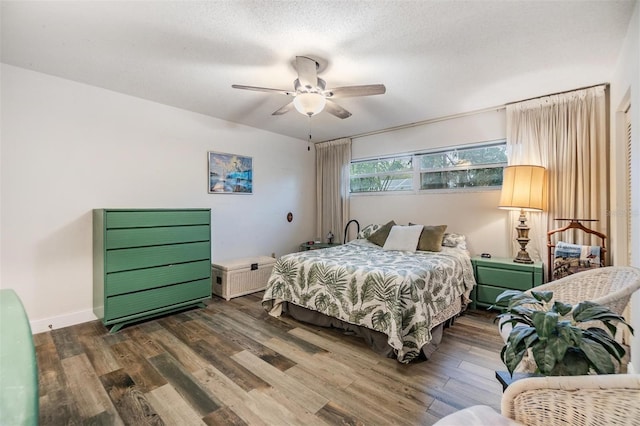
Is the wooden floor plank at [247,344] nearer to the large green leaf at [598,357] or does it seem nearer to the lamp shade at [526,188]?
the large green leaf at [598,357]

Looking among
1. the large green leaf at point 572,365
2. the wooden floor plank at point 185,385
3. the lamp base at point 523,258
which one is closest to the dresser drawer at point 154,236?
the wooden floor plank at point 185,385

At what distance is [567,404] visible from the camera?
2.83 ft

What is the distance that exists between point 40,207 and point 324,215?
3661 mm

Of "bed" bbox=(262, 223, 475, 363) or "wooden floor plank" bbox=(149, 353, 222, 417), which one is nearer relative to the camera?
"wooden floor plank" bbox=(149, 353, 222, 417)

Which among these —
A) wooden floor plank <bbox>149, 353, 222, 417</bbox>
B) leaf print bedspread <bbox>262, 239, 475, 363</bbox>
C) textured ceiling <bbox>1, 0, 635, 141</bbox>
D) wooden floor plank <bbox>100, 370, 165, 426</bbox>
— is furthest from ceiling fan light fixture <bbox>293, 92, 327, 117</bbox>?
wooden floor plank <bbox>100, 370, 165, 426</bbox>

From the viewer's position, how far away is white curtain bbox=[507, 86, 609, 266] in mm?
2725

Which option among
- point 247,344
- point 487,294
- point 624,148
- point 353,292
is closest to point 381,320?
point 353,292

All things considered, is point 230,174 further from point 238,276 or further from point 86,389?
point 86,389

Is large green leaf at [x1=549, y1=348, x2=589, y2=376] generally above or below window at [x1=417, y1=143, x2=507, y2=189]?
below

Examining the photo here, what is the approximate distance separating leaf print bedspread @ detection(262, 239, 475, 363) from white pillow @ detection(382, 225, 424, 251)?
0.40 feet

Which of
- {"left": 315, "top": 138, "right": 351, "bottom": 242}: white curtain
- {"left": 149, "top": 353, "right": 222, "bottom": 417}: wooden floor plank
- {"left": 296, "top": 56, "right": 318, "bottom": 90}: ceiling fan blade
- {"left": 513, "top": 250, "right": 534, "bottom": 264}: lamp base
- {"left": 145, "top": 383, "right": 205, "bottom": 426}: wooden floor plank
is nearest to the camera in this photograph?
{"left": 145, "top": 383, "right": 205, "bottom": 426}: wooden floor plank

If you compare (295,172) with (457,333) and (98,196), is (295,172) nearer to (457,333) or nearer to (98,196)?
(98,196)

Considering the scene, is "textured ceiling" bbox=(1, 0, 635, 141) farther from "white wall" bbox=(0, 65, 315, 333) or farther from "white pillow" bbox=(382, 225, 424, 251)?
"white pillow" bbox=(382, 225, 424, 251)

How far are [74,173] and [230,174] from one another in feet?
5.54
